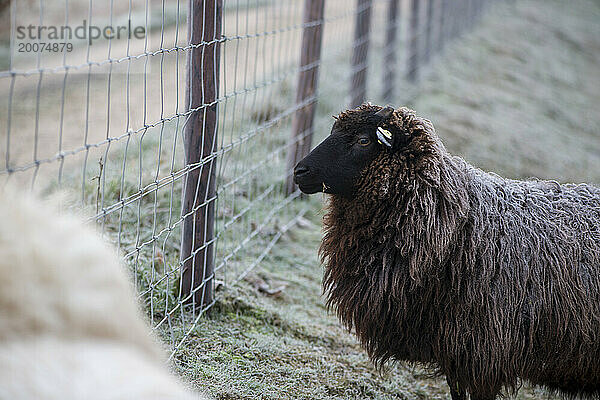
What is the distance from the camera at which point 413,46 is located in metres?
11.4

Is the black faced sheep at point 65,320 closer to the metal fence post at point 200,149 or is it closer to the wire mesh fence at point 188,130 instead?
the wire mesh fence at point 188,130

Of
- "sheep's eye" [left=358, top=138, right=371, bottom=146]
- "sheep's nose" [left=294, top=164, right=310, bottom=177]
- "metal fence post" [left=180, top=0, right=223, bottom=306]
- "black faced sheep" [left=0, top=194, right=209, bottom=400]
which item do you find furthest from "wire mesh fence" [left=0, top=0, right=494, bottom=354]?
"sheep's eye" [left=358, top=138, right=371, bottom=146]

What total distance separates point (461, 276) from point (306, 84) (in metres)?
3.27

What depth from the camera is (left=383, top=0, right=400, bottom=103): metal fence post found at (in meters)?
9.29

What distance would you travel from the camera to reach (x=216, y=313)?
385 cm

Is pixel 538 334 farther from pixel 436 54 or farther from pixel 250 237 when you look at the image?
pixel 436 54

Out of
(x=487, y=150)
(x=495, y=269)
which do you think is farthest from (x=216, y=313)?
(x=487, y=150)

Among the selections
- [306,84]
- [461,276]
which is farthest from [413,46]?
[461,276]

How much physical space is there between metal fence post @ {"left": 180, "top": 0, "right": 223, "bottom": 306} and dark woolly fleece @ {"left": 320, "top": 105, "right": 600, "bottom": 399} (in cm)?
83

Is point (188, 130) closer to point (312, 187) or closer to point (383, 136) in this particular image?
point (312, 187)

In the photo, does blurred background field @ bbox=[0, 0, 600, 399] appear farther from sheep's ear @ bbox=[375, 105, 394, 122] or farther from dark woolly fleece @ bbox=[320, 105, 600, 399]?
sheep's ear @ bbox=[375, 105, 394, 122]

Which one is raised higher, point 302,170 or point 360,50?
point 360,50

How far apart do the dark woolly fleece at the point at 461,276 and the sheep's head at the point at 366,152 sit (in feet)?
0.03

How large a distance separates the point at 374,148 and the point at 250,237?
65.4 inches
